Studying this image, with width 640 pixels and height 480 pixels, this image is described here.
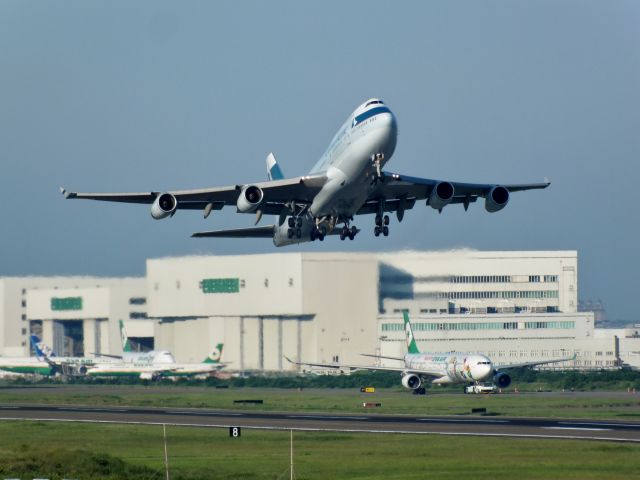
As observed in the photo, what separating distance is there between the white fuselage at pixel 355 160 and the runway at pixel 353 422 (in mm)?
11936

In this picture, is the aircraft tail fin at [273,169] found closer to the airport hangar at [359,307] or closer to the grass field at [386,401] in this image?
the grass field at [386,401]

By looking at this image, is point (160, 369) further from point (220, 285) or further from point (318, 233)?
point (318, 233)

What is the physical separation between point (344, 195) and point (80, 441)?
59.6 ft

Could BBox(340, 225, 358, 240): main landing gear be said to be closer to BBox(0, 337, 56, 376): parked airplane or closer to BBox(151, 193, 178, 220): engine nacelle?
BBox(151, 193, 178, 220): engine nacelle

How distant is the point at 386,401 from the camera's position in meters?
93.7

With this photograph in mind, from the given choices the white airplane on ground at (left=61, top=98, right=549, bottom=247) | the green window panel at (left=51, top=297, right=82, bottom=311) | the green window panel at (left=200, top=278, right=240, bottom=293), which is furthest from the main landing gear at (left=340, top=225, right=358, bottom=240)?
the green window panel at (left=51, top=297, right=82, bottom=311)

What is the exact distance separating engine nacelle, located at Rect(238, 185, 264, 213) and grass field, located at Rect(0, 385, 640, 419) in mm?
23651

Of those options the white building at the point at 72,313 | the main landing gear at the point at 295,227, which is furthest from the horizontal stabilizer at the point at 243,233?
the white building at the point at 72,313

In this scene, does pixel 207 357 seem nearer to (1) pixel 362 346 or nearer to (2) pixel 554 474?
(1) pixel 362 346

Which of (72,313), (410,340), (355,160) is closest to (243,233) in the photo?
(355,160)

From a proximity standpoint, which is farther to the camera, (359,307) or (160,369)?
(160,369)

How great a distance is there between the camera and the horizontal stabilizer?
71.5 metres

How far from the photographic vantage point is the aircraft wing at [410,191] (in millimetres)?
63125

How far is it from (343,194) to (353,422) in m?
15.3
